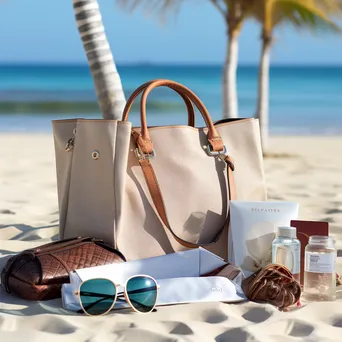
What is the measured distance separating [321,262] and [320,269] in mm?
30

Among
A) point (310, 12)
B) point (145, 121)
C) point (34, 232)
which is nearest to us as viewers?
point (145, 121)

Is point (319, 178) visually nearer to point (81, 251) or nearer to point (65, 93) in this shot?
point (81, 251)

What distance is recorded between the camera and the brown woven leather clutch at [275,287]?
9.60ft

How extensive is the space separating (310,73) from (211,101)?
26.6 meters

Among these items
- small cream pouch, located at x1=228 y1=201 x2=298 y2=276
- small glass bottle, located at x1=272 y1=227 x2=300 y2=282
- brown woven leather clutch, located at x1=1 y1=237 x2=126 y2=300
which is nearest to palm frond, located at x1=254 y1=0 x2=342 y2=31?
small cream pouch, located at x1=228 y1=201 x2=298 y2=276

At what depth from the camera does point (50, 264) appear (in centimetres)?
302

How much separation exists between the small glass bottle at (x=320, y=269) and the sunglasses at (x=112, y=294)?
642mm

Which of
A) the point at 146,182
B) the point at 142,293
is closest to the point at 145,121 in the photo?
the point at 146,182

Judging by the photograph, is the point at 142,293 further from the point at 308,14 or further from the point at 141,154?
the point at 308,14

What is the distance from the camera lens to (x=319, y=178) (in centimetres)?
777

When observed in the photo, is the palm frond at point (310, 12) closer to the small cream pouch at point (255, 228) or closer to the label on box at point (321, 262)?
the small cream pouch at point (255, 228)

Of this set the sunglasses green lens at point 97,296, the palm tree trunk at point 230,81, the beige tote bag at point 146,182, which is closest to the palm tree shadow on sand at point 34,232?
the beige tote bag at point 146,182

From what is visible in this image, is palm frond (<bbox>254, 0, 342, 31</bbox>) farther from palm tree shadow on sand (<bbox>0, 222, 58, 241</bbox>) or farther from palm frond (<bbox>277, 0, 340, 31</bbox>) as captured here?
palm tree shadow on sand (<bbox>0, 222, 58, 241</bbox>)

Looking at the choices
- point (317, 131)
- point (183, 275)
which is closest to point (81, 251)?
point (183, 275)
